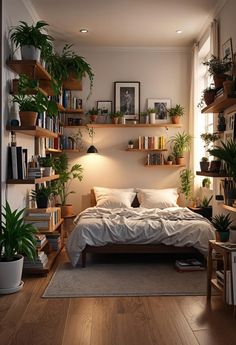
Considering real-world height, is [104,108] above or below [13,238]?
above

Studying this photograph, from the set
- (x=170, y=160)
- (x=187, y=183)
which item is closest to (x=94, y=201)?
(x=170, y=160)

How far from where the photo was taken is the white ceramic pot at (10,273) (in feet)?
11.1

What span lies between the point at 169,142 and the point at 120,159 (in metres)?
0.90

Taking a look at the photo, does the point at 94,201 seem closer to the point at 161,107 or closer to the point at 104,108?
the point at 104,108

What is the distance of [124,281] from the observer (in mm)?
3871

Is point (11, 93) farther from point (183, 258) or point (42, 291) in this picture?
point (183, 258)

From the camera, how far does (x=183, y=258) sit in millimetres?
4762

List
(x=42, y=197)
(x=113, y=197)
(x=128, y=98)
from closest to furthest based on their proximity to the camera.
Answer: (x=42, y=197) < (x=113, y=197) < (x=128, y=98)

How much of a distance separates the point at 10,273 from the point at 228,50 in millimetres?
3455

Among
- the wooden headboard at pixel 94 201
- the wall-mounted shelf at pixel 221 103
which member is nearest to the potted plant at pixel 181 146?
the wooden headboard at pixel 94 201

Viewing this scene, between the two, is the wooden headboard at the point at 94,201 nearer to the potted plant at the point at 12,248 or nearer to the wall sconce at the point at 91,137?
the wall sconce at the point at 91,137

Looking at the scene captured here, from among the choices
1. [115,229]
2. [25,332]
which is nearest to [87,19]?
[115,229]

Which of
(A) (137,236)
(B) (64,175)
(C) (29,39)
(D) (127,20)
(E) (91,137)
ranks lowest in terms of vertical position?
(A) (137,236)

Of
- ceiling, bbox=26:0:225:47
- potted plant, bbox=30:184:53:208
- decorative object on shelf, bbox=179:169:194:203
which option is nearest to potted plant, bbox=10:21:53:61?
ceiling, bbox=26:0:225:47
